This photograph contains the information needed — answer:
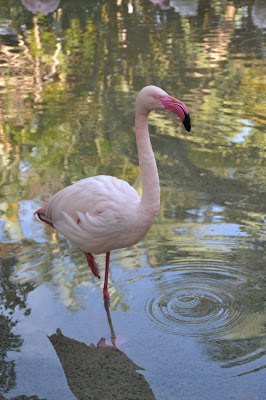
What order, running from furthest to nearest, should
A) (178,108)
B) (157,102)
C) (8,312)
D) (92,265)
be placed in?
(92,265), (8,312), (157,102), (178,108)

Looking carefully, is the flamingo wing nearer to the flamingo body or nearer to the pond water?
the flamingo body

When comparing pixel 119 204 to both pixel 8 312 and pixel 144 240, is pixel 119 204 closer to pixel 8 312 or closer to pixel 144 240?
pixel 8 312

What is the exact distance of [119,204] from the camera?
2.96m

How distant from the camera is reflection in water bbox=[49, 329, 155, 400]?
8.52 feet

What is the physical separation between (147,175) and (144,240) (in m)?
1.04

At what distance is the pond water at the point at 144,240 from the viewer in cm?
276

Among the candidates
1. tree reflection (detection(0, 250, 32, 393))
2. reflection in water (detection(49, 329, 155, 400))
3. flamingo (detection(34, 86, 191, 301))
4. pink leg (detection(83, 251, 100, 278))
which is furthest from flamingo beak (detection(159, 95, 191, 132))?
tree reflection (detection(0, 250, 32, 393))

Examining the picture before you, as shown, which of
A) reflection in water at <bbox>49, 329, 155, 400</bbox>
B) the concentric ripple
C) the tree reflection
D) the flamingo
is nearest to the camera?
reflection in water at <bbox>49, 329, 155, 400</bbox>

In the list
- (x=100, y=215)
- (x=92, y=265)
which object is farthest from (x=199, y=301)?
(x=100, y=215)

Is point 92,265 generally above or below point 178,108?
below

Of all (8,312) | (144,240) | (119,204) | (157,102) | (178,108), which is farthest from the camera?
(144,240)

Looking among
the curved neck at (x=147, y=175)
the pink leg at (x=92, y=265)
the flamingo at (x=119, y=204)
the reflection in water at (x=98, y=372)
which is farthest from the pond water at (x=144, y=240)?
the curved neck at (x=147, y=175)

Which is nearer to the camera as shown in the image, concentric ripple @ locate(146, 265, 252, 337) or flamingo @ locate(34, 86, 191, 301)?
flamingo @ locate(34, 86, 191, 301)

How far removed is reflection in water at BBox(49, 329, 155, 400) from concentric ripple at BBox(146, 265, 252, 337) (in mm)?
317
